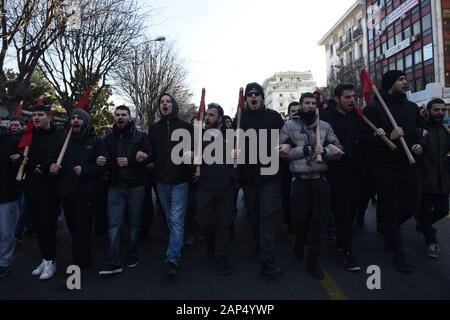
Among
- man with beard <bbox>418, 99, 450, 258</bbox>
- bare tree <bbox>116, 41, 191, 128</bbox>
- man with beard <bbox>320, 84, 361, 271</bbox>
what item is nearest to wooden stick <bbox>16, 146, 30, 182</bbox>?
man with beard <bbox>320, 84, 361, 271</bbox>

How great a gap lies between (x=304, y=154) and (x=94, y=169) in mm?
2431

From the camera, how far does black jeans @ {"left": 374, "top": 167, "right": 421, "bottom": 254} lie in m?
4.26

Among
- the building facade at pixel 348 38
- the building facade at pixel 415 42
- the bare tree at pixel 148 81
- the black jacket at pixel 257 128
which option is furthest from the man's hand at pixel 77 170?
the building facade at pixel 348 38

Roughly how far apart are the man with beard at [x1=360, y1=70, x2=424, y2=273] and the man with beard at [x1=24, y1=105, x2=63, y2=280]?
12.7 feet

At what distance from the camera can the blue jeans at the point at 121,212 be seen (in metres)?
4.30

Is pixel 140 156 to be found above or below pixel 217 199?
above

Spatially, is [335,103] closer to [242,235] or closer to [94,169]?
[242,235]

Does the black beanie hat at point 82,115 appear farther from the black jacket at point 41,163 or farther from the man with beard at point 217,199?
the man with beard at point 217,199

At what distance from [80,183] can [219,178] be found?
1.64 meters

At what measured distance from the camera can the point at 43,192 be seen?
4.30 m

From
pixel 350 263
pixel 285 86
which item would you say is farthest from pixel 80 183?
pixel 285 86

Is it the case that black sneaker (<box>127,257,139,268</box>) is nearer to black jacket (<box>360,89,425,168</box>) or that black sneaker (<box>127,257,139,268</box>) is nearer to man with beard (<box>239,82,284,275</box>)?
man with beard (<box>239,82,284,275</box>)

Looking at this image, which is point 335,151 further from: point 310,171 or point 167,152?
point 167,152
